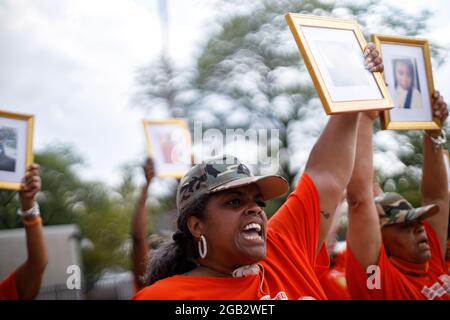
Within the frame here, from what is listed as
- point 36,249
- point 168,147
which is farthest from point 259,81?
point 36,249

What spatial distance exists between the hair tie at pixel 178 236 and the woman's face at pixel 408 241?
1236 millimetres

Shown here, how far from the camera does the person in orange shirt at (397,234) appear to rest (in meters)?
2.45

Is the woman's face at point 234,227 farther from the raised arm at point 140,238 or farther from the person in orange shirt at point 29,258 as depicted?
the raised arm at point 140,238

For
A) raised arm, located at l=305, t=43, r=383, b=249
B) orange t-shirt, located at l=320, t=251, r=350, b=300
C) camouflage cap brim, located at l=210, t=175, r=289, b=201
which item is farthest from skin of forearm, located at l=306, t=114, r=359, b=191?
orange t-shirt, located at l=320, t=251, r=350, b=300

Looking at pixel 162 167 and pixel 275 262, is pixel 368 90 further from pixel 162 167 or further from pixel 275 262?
pixel 162 167

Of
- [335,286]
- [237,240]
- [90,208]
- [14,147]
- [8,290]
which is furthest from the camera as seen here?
[90,208]

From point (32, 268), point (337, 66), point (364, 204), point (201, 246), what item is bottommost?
point (32, 268)

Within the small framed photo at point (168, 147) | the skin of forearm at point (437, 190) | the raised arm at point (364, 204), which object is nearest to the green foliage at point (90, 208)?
the small framed photo at point (168, 147)

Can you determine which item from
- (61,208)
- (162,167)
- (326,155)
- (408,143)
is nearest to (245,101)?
(408,143)

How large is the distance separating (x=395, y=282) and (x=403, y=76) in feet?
2.84

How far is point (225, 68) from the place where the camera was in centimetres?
1017

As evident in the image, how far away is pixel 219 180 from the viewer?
71.3 inches

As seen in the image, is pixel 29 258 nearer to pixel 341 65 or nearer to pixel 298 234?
pixel 298 234
